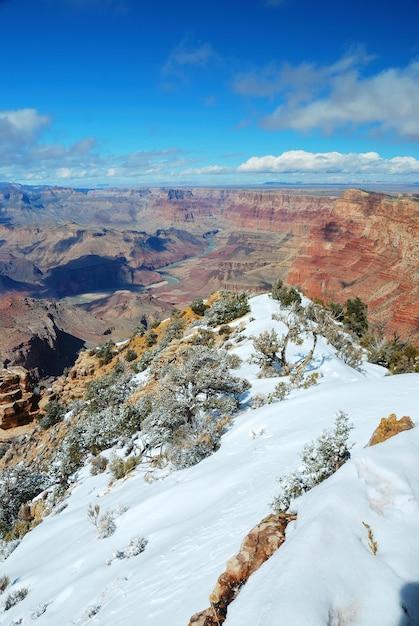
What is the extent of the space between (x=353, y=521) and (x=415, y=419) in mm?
3793

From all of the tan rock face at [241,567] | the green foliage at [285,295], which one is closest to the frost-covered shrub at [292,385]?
the tan rock face at [241,567]

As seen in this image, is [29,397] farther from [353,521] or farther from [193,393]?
[353,521]

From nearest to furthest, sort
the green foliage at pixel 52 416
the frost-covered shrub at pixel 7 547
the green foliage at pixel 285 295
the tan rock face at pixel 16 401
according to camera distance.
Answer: the frost-covered shrub at pixel 7 547, the green foliage at pixel 52 416, the green foliage at pixel 285 295, the tan rock face at pixel 16 401

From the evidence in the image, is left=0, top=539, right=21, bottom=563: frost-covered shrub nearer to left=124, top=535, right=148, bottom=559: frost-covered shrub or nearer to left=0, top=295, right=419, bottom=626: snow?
left=0, top=295, right=419, bottom=626: snow

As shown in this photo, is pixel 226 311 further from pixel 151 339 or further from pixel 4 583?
pixel 4 583

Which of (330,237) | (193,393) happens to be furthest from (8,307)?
(193,393)

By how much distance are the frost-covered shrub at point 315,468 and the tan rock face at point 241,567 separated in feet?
2.85

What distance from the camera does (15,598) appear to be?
6.83 metres

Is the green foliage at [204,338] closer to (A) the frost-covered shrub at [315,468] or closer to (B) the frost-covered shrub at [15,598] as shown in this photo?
(B) the frost-covered shrub at [15,598]

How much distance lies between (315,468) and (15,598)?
6.22 meters

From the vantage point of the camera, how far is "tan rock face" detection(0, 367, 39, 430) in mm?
27875

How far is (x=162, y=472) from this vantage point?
10125 mm

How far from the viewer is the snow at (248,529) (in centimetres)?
324

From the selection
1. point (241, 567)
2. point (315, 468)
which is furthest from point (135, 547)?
point (315, 468)
